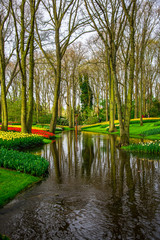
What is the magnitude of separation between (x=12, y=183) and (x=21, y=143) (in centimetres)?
703

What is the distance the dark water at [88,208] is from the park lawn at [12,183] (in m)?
0.19

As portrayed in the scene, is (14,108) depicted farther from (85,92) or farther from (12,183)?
(12,183)

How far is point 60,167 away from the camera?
8453mm

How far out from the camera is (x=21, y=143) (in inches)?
500

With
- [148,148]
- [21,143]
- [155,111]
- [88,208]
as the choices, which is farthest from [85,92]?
[88,208]

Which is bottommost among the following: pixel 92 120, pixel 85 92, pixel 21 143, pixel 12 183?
pixel 12 183

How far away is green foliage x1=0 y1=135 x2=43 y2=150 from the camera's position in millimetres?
11599

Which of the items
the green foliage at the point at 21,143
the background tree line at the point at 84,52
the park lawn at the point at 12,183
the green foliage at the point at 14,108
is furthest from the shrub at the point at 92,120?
the park lawn at the point at 12,183

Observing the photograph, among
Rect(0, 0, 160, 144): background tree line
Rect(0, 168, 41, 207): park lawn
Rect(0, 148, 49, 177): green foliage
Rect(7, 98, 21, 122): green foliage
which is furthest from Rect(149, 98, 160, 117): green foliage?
Rect(0, 168, 41, 207): park lawn

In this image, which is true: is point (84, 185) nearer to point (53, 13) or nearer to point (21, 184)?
point (21, 184)

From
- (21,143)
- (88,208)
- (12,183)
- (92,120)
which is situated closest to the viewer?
(88,208)

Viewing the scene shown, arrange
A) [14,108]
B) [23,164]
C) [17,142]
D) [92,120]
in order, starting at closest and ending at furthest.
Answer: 1. [23,164]
2. [17,142]
3. [14,108]
4. [92,120]

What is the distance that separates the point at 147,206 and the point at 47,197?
2.31m

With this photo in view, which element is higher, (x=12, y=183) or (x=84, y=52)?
(x=84, y=52)
